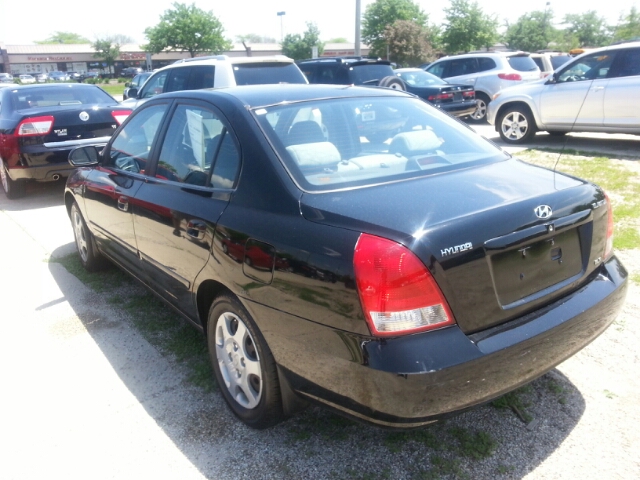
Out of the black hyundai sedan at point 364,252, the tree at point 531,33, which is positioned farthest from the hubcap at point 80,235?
the tree at point 531,33

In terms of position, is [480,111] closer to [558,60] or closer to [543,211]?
[558,60]

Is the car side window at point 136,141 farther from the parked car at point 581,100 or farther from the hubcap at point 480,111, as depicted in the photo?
the hubcap at point 480,111

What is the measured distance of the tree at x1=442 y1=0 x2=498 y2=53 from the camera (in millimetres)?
39750

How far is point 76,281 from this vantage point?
5312 mm

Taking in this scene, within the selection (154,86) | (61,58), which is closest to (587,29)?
(154,86)

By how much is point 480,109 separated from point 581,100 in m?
5.33

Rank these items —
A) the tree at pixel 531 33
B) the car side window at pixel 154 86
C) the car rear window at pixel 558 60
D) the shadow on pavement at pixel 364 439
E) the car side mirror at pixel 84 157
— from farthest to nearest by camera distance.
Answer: the tree at pixel 531 33 → the car rear window at pixel 558 60 → the car side window at pixel 154 86 → the car side mirror at pixel 84 157 → the shadow on pavement at pixel 364 439

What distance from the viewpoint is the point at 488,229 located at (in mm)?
2359

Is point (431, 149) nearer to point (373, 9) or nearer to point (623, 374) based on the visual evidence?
point (623, 374)

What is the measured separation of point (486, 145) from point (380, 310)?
1686mm

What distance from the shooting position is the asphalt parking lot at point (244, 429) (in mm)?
2691

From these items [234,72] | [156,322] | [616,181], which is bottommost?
[156,322]

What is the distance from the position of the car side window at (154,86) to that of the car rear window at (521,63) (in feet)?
29.7

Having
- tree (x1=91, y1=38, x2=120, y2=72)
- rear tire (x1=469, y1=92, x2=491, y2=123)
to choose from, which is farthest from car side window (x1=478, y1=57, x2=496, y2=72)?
tree (x1=91, y1=38, x2=120, y2=72)
